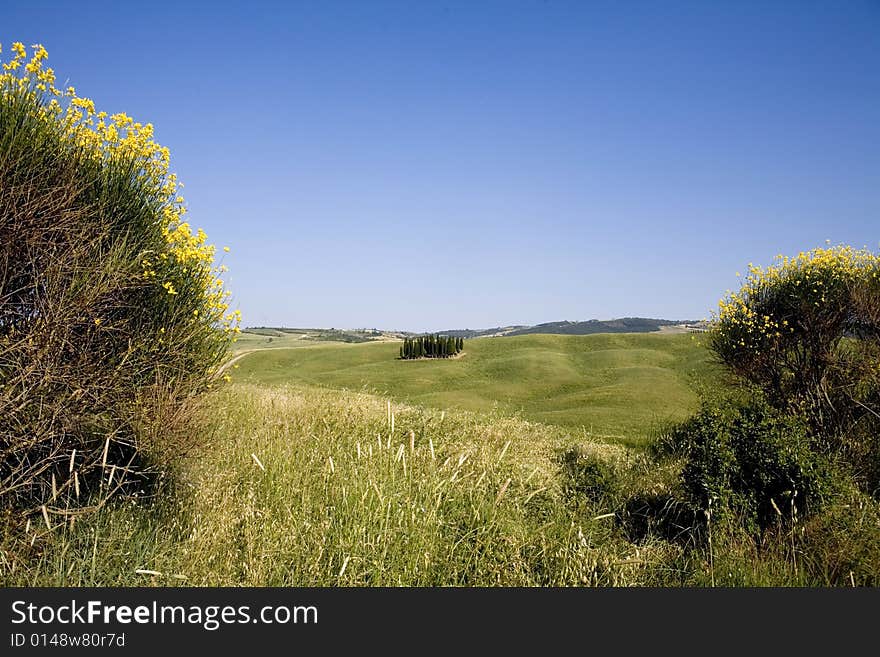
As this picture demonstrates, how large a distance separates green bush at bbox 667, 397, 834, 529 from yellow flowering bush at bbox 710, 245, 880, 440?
4.04 meters

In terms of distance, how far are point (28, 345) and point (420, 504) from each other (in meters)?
3.75

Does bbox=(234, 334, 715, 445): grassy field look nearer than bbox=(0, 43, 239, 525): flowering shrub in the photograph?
No

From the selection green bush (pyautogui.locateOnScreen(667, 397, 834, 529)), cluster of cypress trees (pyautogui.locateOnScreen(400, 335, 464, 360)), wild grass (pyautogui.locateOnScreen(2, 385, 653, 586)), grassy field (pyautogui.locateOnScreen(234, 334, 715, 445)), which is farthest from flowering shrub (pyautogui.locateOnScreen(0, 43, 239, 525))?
cluster of cypress trees (pyautogui.locateOnScreen(400, 335, 464, 360))

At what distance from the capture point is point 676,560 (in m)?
6.45

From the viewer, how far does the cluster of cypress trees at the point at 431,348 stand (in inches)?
1937

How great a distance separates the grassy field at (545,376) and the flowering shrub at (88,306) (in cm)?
965

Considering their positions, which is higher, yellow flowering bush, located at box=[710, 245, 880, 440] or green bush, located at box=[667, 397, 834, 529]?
yellow flowering bush, located at box=[710, 245, 880, 440]

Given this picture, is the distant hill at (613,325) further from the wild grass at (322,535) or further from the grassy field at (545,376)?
the wild grass at (322,535)

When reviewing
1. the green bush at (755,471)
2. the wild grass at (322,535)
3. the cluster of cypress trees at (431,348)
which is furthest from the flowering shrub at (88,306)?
the cluster of cypress trees at (431,348)

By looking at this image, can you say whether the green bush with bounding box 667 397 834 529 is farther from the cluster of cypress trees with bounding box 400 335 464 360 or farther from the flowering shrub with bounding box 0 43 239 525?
the cluster of cypress trees with bounding box 400 335 464 360

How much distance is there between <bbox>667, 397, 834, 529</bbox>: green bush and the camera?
7.47 metres

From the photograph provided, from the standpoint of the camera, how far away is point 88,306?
5547 millimetres

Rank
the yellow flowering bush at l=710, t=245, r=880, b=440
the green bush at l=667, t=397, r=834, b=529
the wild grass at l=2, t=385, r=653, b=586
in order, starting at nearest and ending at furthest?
the wild grass at l=2, t=385, r=653, b=586 < the green bush at l=667, t=397, r=834, b=529 < the yellow flowering bush at l=710, t=245, r=880, b=440

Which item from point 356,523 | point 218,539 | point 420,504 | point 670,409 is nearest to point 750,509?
point 420,504
